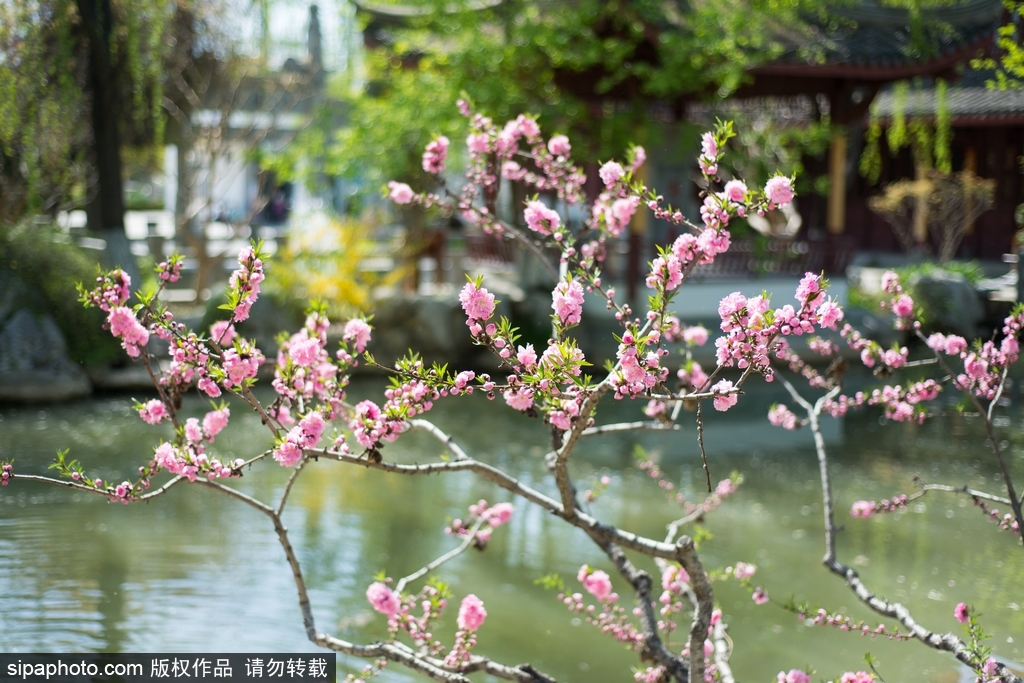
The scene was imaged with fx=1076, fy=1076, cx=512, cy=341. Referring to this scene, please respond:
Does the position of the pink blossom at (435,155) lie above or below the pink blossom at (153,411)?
above

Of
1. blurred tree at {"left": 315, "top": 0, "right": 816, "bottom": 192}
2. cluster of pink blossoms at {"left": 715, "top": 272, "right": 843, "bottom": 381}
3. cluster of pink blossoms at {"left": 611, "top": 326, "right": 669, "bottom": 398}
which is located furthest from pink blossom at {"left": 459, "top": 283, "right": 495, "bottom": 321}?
blurred tree at {"left": 315, "top": 0, "right": 816, "bottom": 192}

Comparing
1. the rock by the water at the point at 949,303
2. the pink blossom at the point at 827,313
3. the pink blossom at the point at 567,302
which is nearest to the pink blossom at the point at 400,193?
the pink blossom at the point at 567,302

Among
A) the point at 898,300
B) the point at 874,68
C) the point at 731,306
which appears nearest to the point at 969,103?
the point at 874,68

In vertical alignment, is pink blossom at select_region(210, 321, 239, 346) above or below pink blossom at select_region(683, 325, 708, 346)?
above

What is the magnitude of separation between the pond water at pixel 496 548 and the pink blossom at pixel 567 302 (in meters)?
2.31

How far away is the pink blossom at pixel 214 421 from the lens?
3.23m

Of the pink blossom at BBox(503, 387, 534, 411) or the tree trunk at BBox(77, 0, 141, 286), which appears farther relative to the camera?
the tree trunk at BBox(77, 0, 141, 286)

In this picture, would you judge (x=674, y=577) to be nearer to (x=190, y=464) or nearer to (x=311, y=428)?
(x=311, y=428)

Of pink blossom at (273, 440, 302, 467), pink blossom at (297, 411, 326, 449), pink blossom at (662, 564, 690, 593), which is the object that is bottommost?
pink blossom at (662, 564, 690, 593)

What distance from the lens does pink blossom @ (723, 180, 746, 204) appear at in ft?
8.72

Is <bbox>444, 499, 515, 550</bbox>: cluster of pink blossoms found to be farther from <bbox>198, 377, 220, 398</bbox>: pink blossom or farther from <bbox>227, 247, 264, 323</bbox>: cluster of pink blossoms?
<bbox>227, 247, 264, 323</bbox>: cluster of pink blossoms

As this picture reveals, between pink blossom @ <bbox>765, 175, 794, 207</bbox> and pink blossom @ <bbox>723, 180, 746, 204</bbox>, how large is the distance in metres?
0.06

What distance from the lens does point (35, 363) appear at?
939 cm

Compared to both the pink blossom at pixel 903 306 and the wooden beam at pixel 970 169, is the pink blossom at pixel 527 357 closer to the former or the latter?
the pink blossom at pixel 903 306
